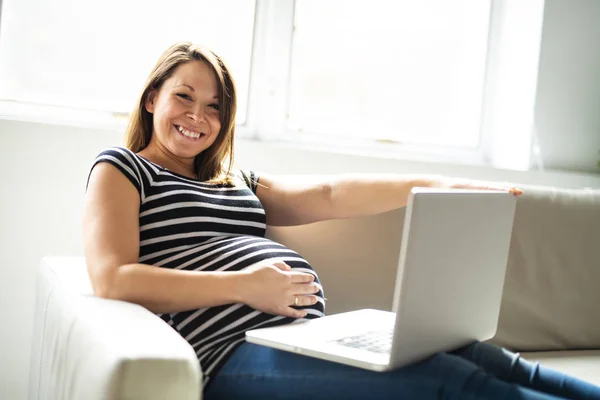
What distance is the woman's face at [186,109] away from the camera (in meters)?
1.70

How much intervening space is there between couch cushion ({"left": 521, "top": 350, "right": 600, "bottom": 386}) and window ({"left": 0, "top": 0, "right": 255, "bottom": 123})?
1.40 metres

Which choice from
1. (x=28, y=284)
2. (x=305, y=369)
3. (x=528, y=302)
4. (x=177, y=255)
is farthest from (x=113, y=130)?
(x=528, y=302)

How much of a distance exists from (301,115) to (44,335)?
132cm

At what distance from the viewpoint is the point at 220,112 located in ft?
5.74

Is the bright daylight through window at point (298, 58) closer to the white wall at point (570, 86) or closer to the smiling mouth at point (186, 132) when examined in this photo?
the white wall at point (570, 86)

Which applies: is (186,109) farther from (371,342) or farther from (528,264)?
(528,264)

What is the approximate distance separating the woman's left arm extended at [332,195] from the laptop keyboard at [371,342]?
451 mm

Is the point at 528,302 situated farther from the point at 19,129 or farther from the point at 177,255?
the point at 19,129

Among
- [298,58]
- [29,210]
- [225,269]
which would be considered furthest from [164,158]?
[298,58]

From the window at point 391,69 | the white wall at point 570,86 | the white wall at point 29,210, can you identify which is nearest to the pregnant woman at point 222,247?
the white wall at point 29,210

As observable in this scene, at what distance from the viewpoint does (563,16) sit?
2.55m

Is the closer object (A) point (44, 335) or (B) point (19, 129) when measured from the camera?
(A) point (44, 335)

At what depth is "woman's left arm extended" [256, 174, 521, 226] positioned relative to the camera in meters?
1.76

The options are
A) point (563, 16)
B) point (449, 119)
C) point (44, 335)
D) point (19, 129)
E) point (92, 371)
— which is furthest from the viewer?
point (449, 119)
